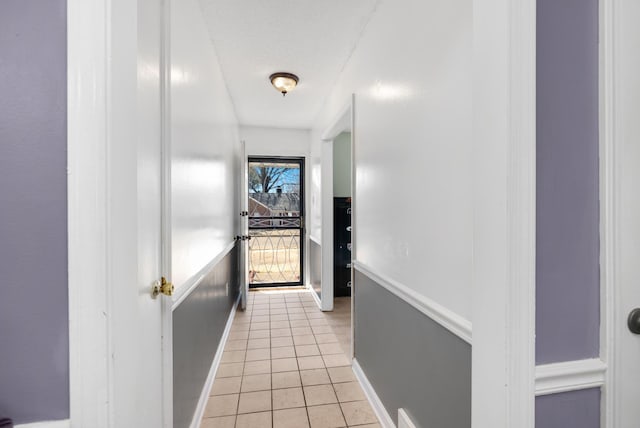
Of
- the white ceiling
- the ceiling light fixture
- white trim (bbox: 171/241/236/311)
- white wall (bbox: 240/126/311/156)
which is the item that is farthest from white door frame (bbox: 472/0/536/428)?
white wall (bbox: 240/126/311/156)

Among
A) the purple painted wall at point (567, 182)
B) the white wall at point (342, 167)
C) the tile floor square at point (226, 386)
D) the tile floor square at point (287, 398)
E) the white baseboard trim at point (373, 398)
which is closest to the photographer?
the purple painted wall at point (567, 182)

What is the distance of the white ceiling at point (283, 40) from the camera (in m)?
1.85

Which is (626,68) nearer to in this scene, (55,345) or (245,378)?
(55,345)

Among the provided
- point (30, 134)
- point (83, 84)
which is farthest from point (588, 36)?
point (30, 134)

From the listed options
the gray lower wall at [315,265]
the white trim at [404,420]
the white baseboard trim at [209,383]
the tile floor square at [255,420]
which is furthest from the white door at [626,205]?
the gray lower wall at [315,265]

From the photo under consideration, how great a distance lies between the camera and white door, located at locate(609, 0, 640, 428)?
69cm

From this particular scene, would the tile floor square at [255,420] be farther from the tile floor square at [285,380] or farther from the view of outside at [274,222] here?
the view of outside at [274,222]

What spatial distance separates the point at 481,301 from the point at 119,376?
2.76 ft

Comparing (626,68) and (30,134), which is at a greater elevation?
(626,68)

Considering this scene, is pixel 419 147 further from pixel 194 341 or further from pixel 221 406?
pixel 221 406

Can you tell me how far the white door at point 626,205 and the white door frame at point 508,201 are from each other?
23 centimetres

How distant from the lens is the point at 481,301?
0.74 metres

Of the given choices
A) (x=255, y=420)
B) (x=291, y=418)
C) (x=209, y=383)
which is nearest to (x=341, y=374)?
(x=291, y=418)

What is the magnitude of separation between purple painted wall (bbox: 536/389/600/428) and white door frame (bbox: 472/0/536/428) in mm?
60
